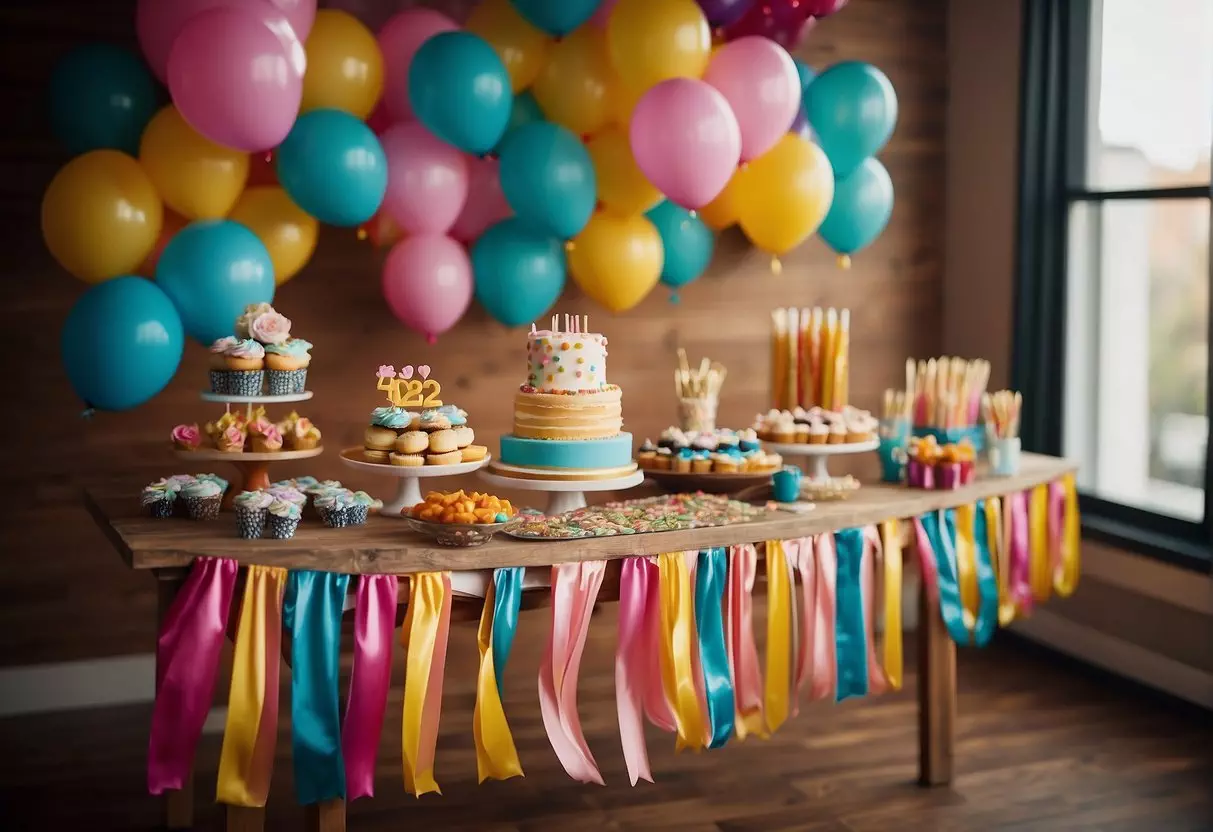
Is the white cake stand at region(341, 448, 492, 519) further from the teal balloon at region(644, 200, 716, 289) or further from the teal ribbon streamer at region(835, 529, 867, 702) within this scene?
the teal balloon at region(644, 200, 716, 289)

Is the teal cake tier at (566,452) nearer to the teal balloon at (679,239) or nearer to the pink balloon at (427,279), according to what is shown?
the pink balloon at (427,279)

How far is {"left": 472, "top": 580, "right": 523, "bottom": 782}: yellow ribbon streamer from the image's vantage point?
2514 mm

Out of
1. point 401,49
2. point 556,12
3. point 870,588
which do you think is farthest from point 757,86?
point 870,588

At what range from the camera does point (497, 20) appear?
3.30 meters

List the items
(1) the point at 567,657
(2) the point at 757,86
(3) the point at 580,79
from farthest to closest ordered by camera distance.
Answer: (3) the point at 580,79 < (2) the point at 757,86 < (1) the point at 567,657

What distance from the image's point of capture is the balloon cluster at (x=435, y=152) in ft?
9.64

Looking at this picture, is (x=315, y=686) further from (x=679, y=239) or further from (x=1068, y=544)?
(x=1068, y=544)

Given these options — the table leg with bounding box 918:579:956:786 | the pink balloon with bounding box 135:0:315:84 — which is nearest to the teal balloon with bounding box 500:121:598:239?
the pink balloon with bounding box 135:0:315:84

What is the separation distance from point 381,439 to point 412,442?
3.2 inches

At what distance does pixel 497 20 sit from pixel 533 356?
3.18 ft

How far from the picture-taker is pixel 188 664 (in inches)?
94.0

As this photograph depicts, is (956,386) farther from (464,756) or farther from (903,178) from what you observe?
(464,756)

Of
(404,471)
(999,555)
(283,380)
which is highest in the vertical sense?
(283,380)

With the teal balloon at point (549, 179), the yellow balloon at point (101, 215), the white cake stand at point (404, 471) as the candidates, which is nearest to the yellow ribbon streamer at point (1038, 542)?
the teal balloon at point (549, 179)
